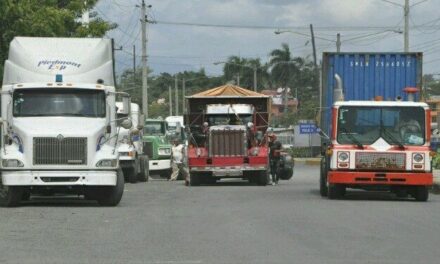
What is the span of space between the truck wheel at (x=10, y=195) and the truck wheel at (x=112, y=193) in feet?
5.71

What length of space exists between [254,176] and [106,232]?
17.1 m

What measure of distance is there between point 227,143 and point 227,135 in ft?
0.88

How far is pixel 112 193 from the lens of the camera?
1948 cm

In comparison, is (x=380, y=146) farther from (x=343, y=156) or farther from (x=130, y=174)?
(x=130, y=174)

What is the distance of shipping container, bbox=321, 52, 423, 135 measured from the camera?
2484 cm

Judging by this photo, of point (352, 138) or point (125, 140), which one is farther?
point (125, 140)

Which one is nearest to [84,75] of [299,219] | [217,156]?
[299,219]

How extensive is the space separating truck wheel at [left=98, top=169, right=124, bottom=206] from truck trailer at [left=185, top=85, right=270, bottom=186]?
10764 millimetres

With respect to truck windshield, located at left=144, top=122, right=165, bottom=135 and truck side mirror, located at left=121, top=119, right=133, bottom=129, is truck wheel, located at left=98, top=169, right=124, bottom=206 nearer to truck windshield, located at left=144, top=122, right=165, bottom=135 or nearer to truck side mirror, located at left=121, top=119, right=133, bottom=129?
truck side mirror, located at left=121, top=119, right=133, bottom=129

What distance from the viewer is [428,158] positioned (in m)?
21.1

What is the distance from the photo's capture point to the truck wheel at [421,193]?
21594 mm

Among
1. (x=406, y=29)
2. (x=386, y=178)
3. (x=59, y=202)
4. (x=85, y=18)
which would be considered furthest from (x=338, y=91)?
(x=406, y=29)

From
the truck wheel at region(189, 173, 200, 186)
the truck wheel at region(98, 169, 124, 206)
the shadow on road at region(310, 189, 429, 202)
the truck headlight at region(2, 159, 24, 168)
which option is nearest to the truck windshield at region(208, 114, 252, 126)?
the truck wheel at region(189, 173, 200, 186)

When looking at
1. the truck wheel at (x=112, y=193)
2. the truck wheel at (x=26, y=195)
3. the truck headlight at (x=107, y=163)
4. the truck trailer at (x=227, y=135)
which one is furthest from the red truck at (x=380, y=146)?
the truck trailer at (x=227, y=135)
